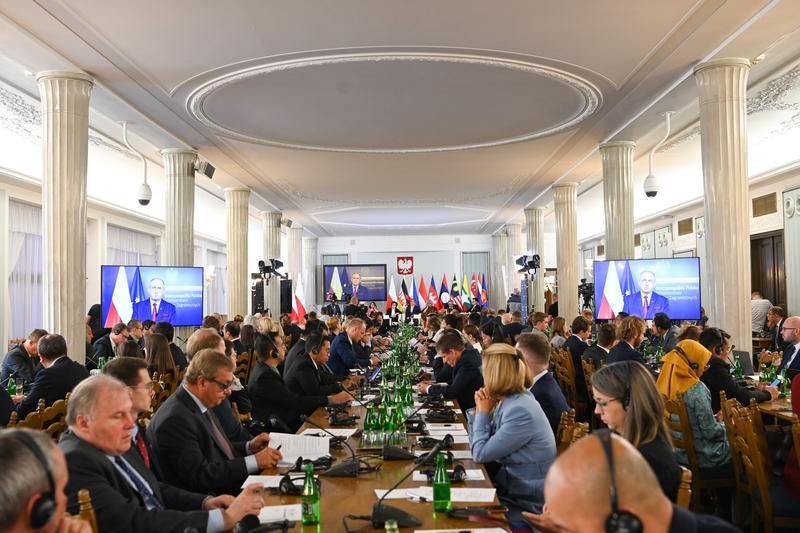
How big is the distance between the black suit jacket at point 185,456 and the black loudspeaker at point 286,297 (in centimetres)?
1534

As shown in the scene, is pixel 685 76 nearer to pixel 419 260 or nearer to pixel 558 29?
pixel 558 29

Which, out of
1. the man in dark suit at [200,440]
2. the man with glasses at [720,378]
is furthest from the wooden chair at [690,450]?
the man in dark suit at [200,440]

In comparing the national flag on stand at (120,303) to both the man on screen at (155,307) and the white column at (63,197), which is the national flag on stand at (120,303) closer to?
the man on screen at (155,307)

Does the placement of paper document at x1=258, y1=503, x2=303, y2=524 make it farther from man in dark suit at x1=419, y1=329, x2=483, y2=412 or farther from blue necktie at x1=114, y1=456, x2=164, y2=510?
man in dark suit at x1=419, y1=329, x2=483, y2=412

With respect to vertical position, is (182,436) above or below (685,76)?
below

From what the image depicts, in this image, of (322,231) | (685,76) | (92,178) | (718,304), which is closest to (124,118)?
(92,178)

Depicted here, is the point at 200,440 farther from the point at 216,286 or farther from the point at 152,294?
the point at 216,286

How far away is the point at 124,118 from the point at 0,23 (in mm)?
3150

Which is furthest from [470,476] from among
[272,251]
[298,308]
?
[272,251]

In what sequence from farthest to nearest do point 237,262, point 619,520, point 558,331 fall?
point 237,262 → point 558,331 → point 619,520

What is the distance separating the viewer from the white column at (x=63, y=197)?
6.98m

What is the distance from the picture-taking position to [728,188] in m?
7.10

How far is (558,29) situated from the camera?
6422mm

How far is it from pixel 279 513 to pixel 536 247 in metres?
16.6
